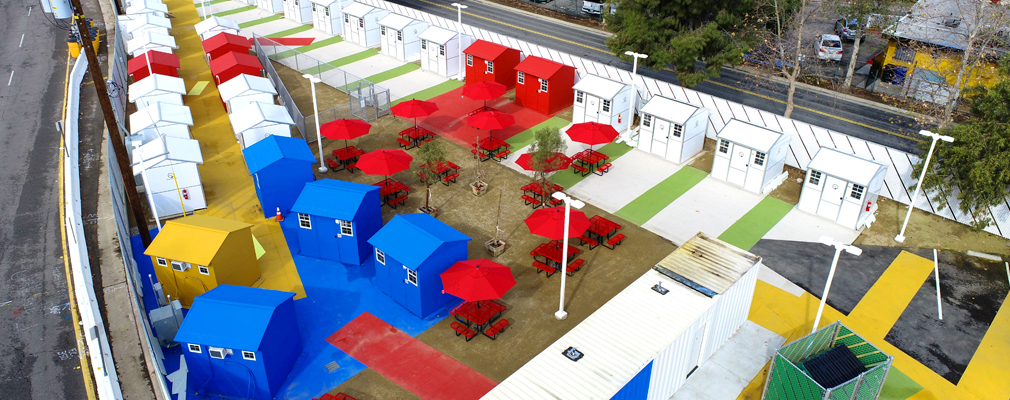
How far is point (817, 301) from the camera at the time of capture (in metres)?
22.5

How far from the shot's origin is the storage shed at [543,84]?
3488cm

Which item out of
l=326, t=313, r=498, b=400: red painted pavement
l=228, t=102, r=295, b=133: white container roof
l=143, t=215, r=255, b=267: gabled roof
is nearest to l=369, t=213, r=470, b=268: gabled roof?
l=326, t=313, r=498, b=400: red painted pavement

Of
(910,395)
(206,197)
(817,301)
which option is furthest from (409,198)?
(910,395)

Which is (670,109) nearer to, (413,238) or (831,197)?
(831,197)

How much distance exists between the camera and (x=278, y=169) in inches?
1009

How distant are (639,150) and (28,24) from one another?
43.8 m

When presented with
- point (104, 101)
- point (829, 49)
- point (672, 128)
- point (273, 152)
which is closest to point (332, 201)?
point (273, 152)

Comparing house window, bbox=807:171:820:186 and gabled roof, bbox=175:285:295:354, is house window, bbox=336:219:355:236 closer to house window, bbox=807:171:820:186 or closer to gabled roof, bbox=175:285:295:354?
gabled roof, bbox=175:285:295:354

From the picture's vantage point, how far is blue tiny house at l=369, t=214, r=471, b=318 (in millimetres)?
20594

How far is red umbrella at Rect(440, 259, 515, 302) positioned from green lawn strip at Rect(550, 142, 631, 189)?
9195mm

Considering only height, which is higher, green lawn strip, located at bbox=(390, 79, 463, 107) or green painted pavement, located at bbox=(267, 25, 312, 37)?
green painted pavement, located at bbox=(267, 25, 312, 37)

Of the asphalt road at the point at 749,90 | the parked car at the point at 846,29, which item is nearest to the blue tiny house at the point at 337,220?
the asphalt road at the point at 749,90

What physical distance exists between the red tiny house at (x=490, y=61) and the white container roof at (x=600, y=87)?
5.60 m

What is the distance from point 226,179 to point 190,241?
28.8 ft
